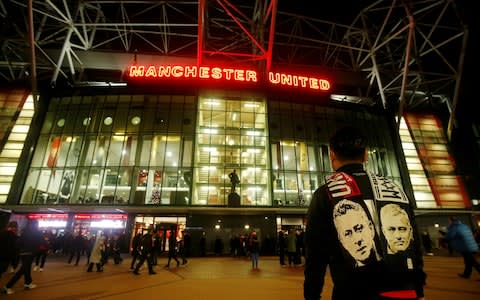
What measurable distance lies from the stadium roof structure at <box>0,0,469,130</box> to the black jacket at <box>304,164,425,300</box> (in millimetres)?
19703

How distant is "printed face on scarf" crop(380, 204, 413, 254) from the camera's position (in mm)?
1550

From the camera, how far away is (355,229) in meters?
1.60

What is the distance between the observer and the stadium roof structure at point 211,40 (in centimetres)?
2214

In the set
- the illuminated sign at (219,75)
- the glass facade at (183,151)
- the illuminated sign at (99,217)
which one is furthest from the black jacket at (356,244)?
the illuminated sign at (99,217)

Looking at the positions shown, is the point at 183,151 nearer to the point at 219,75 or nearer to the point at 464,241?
the point at 219,75

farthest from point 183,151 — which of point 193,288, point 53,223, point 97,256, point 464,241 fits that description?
point 464,241

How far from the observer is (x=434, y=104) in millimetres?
28984

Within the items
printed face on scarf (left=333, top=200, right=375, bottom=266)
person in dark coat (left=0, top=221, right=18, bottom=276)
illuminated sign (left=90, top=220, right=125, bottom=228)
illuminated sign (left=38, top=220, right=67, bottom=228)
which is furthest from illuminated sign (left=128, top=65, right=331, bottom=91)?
printed face on scarf (left=333, top=200, right=375, bottom=266)

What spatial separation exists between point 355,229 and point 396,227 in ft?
0.84

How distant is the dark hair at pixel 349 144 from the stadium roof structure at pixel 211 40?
1937cm

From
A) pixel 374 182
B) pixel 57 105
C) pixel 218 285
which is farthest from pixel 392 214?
pixel 57 105

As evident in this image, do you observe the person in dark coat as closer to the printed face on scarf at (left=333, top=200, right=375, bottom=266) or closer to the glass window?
the printed face on scarf at (left=333, top=200, right=375, bottom=266)

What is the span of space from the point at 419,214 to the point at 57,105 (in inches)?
1408

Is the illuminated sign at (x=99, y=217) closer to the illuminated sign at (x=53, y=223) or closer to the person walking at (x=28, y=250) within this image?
the illuminated sign at (x=53, y=223)
